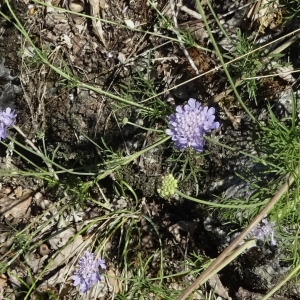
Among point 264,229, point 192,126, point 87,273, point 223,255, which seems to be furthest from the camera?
point 87,273

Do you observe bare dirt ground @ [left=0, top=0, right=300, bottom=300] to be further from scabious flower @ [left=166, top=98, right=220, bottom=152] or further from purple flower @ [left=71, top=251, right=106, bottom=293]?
scabious flower @ [left=166, top=98, right=220, bottom=152]

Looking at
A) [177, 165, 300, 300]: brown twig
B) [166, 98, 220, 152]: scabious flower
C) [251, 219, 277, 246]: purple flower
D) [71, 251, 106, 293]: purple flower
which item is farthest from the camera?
[71, 251, 106, 293]: purple flower

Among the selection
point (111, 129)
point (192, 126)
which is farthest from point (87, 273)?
point (192, 126)

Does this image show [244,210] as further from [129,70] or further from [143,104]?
[129,70]

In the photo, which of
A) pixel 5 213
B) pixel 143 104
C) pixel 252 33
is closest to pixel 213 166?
pixel 143 104

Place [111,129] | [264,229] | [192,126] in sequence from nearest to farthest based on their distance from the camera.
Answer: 1. [192,126]
2. [264,229]
3. [111,129]

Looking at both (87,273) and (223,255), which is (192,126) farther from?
(87,273)

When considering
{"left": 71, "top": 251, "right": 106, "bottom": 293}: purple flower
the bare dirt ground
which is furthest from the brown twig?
{"left": 71, "top": 251, "right": 106, "bottom": 293}: purple flower
